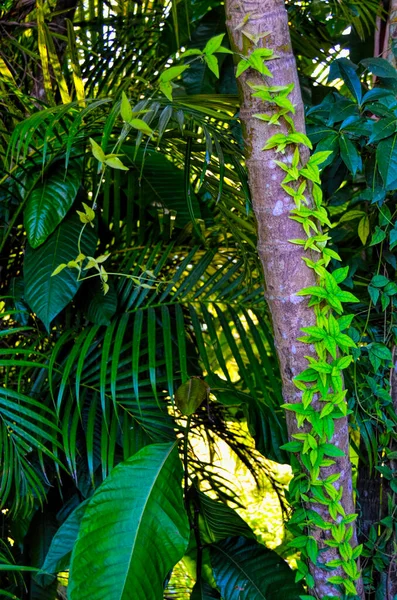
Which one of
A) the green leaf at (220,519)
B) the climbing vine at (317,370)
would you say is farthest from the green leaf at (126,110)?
the green leaf at (220,519)

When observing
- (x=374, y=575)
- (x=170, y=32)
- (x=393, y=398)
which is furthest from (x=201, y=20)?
(x=374, y=575)

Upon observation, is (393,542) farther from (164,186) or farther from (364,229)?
(164,186)

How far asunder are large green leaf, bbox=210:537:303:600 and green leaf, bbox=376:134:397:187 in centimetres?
71

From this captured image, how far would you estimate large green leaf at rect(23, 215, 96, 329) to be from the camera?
111 cm

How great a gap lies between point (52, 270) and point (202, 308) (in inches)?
11.9

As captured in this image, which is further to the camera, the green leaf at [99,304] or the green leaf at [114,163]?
the green leaf at [99,304]

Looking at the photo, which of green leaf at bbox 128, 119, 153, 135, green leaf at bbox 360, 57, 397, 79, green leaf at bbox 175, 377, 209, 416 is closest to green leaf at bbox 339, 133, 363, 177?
green leaf at bbox 360, 57, 397, 79

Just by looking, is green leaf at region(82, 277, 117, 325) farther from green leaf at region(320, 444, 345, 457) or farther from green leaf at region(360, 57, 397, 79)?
green leaf at region(360, 57, 397, 79)

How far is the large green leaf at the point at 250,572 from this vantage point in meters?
1.10

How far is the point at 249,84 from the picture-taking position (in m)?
0.84

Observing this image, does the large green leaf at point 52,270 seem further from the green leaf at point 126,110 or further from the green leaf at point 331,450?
the green leaf at point 331,450

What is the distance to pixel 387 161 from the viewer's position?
0.90 meters

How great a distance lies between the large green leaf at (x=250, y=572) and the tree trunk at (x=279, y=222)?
154 millimetres

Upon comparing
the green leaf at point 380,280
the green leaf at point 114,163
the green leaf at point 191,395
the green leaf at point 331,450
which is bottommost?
the green leaf at point 331,450
